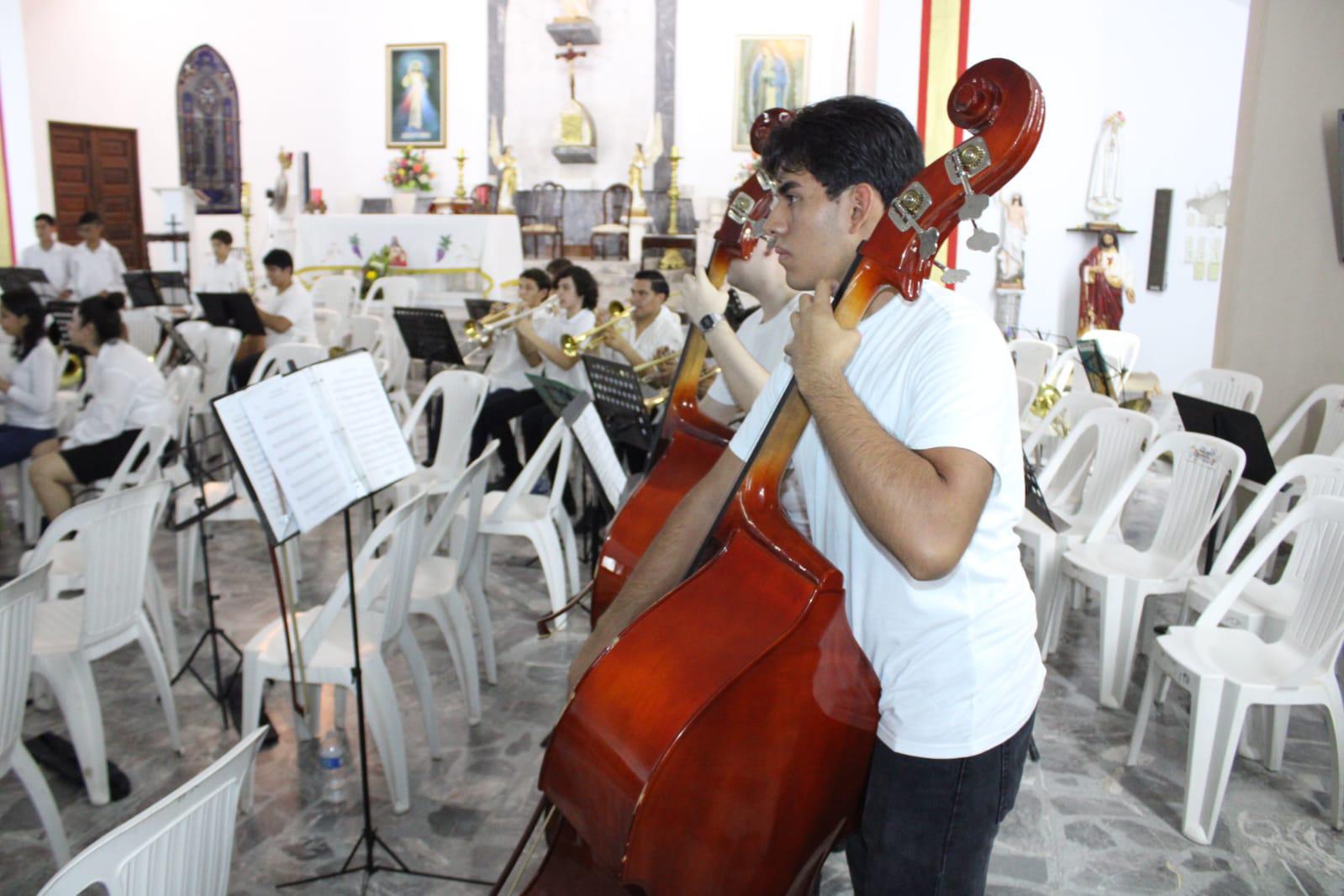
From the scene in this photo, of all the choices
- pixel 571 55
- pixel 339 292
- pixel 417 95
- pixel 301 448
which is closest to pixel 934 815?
pixel 301 448

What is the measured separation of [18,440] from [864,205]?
4.92m

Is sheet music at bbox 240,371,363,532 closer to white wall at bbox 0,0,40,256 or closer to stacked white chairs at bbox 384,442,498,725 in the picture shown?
stacked white chairs at bbox 384,442,498,725

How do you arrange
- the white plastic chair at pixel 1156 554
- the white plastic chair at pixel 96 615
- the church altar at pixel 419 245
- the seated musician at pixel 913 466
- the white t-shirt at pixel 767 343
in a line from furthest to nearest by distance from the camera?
the church altar at pixel 419 245 < the white plastic chair at pixel 1156 554 < the white plastic chair at pixel 96 615 < the white t-shirt at pixel 767 343 < the seated musician at pixel 913 466

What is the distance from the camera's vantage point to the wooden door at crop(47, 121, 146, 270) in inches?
472

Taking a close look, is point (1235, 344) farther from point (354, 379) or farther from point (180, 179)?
point (180, 179)

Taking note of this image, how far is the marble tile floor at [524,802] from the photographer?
98.3 inches

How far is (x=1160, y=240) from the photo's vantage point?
375 inches

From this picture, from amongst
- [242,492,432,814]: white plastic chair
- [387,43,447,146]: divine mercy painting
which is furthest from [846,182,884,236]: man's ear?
[387,43,447,146]: divine mercy painting

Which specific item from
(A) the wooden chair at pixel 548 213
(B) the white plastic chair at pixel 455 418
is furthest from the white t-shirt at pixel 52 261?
(B) the white plastic chair at pixel 455 418

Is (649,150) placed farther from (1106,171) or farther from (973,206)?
(973,206)

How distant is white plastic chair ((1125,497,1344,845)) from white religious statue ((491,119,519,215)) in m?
10.2

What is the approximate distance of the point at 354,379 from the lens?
228 cm

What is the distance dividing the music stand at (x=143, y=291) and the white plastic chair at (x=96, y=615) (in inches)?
252

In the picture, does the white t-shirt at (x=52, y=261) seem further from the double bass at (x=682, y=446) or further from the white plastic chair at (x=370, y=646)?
the double bass at (x=682, y=446)
